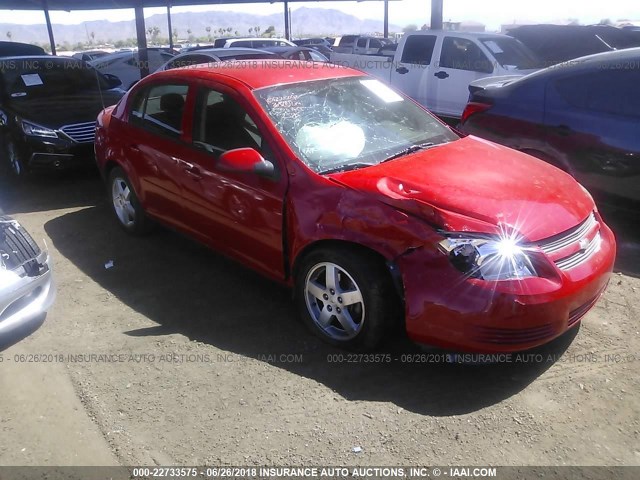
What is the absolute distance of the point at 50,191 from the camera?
23.3 ft

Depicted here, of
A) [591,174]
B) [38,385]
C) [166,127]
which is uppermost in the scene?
[166,127]

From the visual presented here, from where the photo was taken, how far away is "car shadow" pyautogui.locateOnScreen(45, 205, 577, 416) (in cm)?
319

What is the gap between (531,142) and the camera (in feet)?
17.5

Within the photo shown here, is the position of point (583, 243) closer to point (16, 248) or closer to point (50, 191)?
point (16, 248)

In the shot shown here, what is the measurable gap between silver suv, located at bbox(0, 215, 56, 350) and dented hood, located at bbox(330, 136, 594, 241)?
1.98 meters

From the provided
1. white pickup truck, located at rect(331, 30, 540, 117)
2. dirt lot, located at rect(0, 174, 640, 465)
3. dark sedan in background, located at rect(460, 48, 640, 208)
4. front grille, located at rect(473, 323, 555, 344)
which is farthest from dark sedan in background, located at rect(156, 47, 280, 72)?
front grille, located at rect(473, 323, 555, 344)

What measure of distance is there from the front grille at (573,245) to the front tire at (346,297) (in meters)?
0.89

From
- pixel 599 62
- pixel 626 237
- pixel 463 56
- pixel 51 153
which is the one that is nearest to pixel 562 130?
pixel 599 62

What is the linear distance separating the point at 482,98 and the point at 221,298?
11.1 ft

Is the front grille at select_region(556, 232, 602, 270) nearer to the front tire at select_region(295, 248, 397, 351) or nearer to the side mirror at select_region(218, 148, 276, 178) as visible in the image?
the front tire at select_region(295, 248, 397, 351)

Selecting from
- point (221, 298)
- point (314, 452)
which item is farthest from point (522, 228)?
point (221, 298)

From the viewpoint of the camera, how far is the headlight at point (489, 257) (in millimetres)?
2955

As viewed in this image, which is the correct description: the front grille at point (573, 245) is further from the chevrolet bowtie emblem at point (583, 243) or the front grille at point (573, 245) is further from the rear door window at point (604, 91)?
the rear door window at point (604, 91)

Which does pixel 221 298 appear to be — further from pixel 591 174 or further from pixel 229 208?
pixel 591 174
